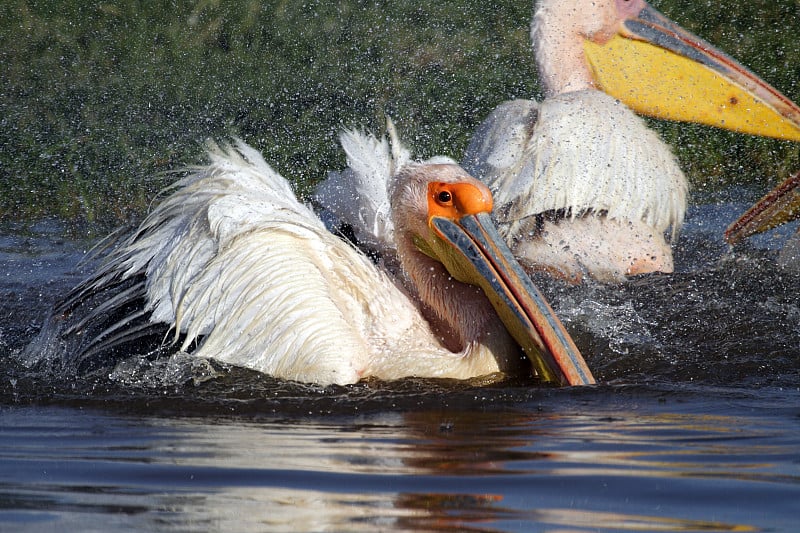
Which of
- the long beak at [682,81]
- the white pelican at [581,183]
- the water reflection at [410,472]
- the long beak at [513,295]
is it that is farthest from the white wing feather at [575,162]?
the water reflection at [410,472]

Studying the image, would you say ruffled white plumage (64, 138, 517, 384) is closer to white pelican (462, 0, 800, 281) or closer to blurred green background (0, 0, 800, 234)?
white pelican (462, 0, 800, 281)

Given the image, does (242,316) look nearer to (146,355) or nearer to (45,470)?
(146,355)

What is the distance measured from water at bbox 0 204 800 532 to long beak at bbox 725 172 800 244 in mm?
758

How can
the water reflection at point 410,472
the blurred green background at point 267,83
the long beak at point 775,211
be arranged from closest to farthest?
the water reflection at point 410,472 < the long beak at point 775,211 < the blurred green background at point 267,83

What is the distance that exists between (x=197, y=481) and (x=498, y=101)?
509cm

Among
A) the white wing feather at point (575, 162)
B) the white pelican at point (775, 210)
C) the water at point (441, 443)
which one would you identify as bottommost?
the water at point (441, 443)

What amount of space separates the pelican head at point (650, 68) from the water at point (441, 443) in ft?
4.31

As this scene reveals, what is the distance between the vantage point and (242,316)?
11.1 feet

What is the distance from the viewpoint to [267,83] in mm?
7379

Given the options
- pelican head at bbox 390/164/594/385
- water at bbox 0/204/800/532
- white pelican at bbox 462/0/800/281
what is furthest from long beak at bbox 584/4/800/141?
pelican head at bbox 390/164/594/385

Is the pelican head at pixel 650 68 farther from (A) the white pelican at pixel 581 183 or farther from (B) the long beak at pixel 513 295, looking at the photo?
(B) the long beak at pixel 513 295

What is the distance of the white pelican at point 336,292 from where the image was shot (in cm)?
326

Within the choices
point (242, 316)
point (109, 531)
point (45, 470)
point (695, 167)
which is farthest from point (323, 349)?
point (695, 167)

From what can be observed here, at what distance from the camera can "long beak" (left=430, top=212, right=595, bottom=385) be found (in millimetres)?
3131
